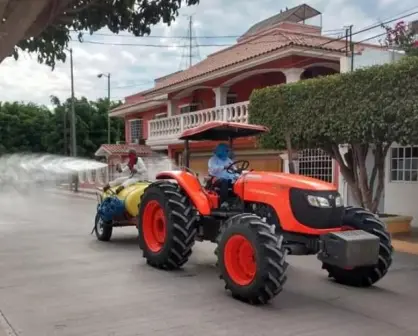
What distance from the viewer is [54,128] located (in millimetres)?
44844

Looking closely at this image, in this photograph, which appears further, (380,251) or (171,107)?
(171,107)

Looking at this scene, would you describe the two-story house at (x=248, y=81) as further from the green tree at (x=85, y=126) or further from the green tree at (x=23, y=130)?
the green tree at (x=23, y=130)

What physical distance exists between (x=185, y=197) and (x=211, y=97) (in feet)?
61.0

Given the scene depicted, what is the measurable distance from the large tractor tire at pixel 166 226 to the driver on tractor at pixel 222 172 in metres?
0.54

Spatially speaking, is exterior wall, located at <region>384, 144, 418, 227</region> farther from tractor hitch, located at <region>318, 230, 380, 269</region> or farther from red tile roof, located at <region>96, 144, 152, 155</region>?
red tile roof, located at <region>96, 144, 152, 155</region>

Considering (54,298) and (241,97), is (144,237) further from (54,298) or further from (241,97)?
(241,97)

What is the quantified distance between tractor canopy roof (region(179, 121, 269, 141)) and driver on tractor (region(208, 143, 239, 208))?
29 centimetres

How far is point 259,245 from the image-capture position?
19.9 ft

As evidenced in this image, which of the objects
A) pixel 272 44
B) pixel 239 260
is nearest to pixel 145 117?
pixel 272 44

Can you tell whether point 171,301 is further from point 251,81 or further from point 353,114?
point 251,81

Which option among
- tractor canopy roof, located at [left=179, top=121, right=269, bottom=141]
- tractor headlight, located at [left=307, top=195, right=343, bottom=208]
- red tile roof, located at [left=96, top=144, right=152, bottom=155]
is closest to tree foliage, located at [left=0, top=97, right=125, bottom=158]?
red tile roof, located at [left=96, top=144, right=152, bottom=155]

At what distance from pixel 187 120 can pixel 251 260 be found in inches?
705

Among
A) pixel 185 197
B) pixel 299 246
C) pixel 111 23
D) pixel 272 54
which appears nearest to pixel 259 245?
pixel 299 246

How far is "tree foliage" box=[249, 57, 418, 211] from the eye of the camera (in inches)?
440
